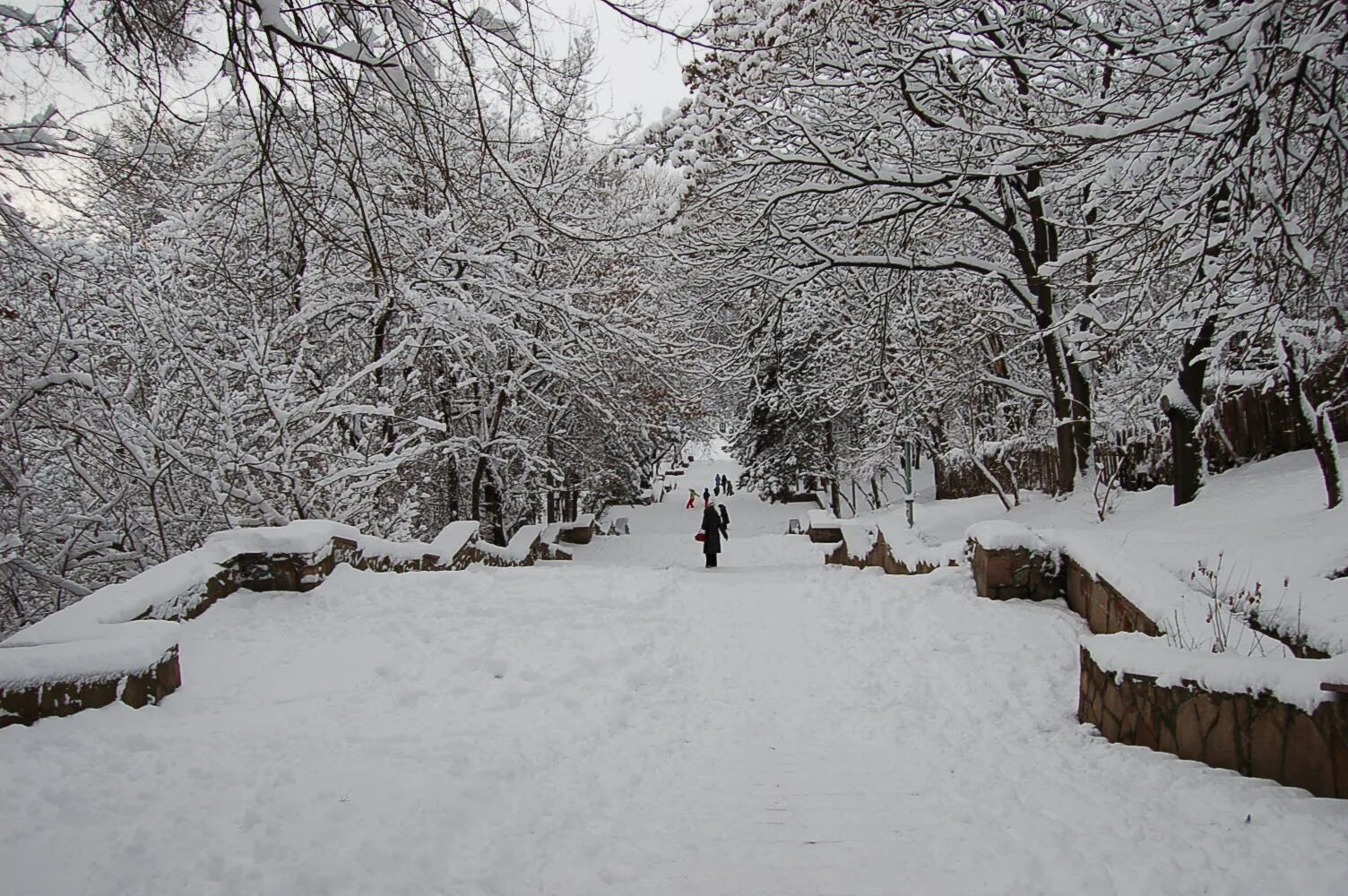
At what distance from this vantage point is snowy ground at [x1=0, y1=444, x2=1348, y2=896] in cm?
317

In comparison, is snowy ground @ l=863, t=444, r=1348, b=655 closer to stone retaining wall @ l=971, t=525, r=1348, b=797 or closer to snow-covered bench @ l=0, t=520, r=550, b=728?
stone retaining wall @ l=971, t=525, r=1348, b=797

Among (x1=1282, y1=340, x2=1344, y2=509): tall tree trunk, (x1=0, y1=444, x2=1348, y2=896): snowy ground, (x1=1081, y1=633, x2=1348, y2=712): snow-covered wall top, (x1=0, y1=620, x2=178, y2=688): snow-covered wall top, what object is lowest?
(x1=0, y1=444, x2=1348, y2=896): snowy ground

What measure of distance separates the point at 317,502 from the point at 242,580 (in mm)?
3307

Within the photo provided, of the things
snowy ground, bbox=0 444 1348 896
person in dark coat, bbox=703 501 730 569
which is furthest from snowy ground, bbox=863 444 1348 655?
person in dark coat, bbox=703 501 730 569

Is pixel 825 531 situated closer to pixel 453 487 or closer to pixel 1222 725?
pixel 453 487

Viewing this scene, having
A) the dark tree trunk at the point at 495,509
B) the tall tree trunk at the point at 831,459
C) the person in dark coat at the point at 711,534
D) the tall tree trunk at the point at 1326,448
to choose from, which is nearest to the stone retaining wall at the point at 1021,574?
the tall tree trunk at the point at 1326,448

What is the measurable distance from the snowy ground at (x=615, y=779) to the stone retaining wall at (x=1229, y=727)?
0.43 ft

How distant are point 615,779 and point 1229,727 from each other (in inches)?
122

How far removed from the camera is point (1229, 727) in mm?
4043

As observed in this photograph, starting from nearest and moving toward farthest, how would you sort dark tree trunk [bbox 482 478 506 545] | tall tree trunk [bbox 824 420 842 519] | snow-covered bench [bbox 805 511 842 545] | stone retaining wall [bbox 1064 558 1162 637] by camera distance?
1. stone retaining wall [bbox 1064 558 1162 637]
2. dark tree trunk [bbox 482 478 506 545]
3. snow-covered bench [bbox 805 511 842 545]
4. tall tree trunk [bbox 824 420 842 519]

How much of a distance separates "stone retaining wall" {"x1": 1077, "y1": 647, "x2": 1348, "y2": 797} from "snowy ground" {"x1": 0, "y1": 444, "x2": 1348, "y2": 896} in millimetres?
132

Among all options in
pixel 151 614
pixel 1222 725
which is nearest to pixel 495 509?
pixel 151 614

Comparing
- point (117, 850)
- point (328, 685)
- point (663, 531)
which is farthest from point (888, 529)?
point (663, 531)

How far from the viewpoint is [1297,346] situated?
8461 millimetres
